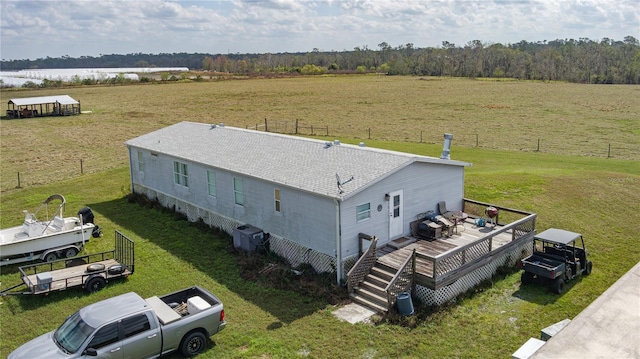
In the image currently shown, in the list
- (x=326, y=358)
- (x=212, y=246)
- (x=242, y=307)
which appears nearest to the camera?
(x=326, y=358)

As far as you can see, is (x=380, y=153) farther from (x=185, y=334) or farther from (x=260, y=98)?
(x=260, y=98)

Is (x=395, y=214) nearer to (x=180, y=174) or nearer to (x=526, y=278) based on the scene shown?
(x=526, y=278)

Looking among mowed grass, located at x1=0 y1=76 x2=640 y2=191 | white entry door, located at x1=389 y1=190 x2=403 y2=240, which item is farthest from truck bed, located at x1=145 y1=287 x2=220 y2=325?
mowed grass, located at x1=0 y1=76 x2=640 y2=191

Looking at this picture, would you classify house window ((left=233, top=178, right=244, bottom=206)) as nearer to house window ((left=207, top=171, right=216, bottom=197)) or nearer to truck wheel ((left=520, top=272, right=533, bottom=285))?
house window ((left=207, top=171, right=216, bottom=197))

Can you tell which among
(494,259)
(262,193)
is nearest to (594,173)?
(494,259)

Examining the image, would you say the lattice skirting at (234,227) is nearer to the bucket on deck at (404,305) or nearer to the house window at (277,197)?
the house window at (277,197)

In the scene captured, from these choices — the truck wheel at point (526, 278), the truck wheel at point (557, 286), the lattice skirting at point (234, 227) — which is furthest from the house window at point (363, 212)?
the truck wheel at point (557, 286)
